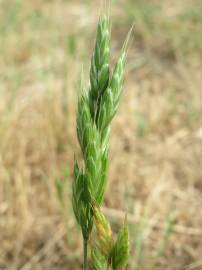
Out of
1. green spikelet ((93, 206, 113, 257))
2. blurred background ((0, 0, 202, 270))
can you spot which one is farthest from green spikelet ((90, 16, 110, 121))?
blurred background ((0, 0, 202, 270))

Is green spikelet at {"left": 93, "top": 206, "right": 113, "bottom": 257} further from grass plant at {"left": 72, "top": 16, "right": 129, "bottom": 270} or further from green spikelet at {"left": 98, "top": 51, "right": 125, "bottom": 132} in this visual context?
green spikelet at {"left": 98, "top": 51, "right": 125, "bottom": 132}

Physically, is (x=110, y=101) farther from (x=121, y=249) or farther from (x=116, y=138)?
(x=116, y=138)

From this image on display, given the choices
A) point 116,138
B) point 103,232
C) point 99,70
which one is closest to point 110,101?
point 99,70

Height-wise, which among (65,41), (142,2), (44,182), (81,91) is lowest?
(44,182)

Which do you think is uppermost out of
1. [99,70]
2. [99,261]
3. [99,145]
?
[99,70]

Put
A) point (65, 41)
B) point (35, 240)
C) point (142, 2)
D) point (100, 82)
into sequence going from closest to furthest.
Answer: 1. point (100, 82)
2. point (35, 240)
3. point (65, 41)
4. point (142, 2)

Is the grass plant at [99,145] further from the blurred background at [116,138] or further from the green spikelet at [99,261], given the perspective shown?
the blurred background at [116,138]

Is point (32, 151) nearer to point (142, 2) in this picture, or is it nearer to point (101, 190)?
point (101, 190)

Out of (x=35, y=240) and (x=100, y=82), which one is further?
(x=35, y=240)

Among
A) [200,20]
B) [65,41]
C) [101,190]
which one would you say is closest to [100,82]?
[101,190]
